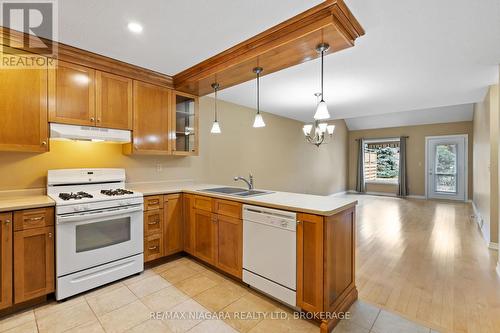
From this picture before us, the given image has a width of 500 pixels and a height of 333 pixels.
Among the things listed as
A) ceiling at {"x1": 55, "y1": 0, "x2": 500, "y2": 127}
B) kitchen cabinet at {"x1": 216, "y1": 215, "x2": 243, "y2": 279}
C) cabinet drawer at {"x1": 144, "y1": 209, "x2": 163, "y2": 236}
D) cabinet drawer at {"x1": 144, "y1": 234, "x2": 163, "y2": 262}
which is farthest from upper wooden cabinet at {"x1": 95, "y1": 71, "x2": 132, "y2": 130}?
kitchen cabinet at {"x1": 216, "y1": 215, "x2": 243, "y2": 279}

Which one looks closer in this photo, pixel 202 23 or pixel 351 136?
pixel 202 23

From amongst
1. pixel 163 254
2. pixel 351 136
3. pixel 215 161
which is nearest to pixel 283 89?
pixel 215 161

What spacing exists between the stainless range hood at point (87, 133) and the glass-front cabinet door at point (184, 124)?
0.68m

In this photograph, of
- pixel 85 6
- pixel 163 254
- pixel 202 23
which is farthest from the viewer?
pixel 163 254

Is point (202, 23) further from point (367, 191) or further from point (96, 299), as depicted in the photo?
point (367, 191)

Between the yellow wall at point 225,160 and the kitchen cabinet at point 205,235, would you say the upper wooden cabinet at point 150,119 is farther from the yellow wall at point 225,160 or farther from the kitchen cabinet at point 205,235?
the kitchen cabinet at point 205,235

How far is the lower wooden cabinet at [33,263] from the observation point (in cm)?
199

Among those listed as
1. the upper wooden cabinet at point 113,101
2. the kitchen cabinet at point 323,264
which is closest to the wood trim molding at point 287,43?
the upper wooden cabinet at point 113,101

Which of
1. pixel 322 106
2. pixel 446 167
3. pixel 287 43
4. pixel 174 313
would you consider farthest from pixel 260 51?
pixel 446 167

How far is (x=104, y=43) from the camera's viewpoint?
2.37 meters

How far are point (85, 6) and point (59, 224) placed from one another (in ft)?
6.02

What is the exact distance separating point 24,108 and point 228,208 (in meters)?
2.17

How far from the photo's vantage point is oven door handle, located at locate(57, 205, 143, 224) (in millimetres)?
2152

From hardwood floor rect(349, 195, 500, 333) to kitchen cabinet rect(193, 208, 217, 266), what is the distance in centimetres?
162
